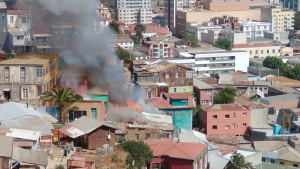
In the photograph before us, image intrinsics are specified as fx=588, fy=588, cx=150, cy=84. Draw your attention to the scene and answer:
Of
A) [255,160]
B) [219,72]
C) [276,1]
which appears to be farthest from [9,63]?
[276,1]

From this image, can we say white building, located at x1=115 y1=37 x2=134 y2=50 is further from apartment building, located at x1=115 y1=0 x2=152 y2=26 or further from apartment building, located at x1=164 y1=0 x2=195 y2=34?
apartment building, located at x1=115 y1=0 x2=152 y2=26

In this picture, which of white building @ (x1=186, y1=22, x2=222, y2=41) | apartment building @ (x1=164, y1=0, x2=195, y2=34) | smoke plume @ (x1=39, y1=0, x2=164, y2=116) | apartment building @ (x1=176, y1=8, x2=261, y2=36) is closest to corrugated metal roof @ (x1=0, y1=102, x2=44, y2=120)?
smoke plume @ (x1=39, y1=0, x2=164, y2=116)

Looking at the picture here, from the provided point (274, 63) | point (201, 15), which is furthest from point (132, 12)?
point (274, 63)

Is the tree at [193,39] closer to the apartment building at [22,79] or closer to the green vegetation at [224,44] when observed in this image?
the green vegetation at [224,44]

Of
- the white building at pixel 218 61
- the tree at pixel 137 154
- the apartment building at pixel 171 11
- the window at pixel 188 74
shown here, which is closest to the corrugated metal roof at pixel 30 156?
the tree at pixel 137 154

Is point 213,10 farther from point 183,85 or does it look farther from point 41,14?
point 183,85
